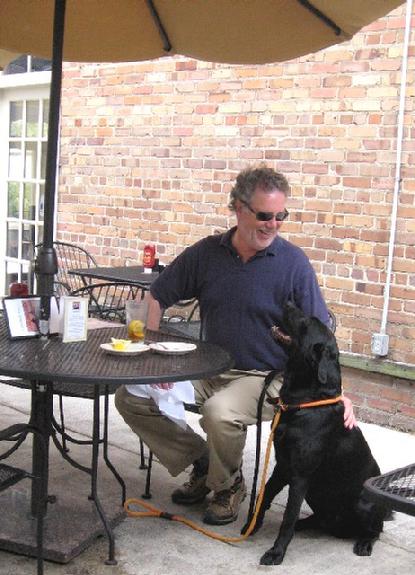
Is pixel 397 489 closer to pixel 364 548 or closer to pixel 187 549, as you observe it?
pixel 364 548

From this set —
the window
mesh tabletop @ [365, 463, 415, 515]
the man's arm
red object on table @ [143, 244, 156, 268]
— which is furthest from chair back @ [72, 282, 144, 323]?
mesh tabletop @ [365, 463, 415, 515]

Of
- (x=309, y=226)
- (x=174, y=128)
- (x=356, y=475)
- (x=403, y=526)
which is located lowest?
(x=403, y=526)

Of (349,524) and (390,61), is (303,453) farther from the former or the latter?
(390,61)

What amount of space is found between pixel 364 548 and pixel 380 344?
2030 millimetres

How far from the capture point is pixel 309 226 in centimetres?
589

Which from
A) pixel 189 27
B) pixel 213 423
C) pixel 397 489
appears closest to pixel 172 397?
pixel 213 423

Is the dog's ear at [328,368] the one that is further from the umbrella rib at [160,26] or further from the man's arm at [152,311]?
the umbrella rib at [160,26]

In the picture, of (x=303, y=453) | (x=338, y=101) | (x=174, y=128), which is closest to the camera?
(x=303, y=453)

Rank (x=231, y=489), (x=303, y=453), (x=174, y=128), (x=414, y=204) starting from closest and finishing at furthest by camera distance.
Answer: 1. (x=303, y=453)
2. (x=231, y=489)
3. (x=414, y=204)
4. (x=174, y=128)

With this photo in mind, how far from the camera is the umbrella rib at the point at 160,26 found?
419 centimetres

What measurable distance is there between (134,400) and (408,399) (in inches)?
86.7

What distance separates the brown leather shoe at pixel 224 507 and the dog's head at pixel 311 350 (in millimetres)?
728

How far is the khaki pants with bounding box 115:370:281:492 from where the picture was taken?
12.2 feet

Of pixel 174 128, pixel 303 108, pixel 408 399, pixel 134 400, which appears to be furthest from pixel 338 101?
pixel 134 400
